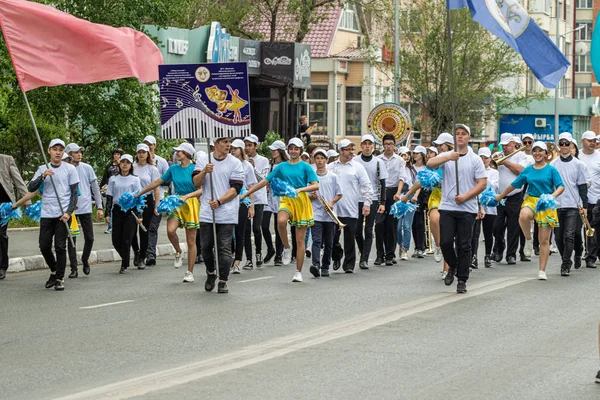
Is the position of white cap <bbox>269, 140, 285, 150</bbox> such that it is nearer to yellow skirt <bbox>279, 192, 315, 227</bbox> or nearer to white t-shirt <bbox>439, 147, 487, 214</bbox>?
yellow skirt <bbox>279, 192, 315, 227</bbox>

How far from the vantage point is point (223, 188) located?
51.5 ft

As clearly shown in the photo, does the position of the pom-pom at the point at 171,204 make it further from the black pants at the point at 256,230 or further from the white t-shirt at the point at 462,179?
the white t-shirt at the point at 462,179

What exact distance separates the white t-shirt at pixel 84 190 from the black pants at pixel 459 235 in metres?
5.70

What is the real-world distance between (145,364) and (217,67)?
22.8 ft

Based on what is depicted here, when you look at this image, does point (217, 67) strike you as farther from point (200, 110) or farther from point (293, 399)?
point (293, 399)

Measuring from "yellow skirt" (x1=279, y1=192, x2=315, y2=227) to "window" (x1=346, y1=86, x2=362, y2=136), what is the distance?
143 ft

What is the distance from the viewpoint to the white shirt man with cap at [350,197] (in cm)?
1866

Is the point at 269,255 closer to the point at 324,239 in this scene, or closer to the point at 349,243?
the point at 349,243

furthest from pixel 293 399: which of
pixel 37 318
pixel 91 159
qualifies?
pixel 91 159

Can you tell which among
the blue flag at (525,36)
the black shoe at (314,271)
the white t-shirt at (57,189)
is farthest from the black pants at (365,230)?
the white t-shirt at (57,189)

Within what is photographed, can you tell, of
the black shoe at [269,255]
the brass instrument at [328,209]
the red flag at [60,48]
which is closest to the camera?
the red flag at [60,48]

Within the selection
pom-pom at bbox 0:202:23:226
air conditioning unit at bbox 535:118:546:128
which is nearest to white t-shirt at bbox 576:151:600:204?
pom-pom at bbox 0:202:23:226

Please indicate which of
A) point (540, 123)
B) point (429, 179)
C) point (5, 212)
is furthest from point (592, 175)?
point (540, 123)

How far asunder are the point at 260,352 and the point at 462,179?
221 inches
